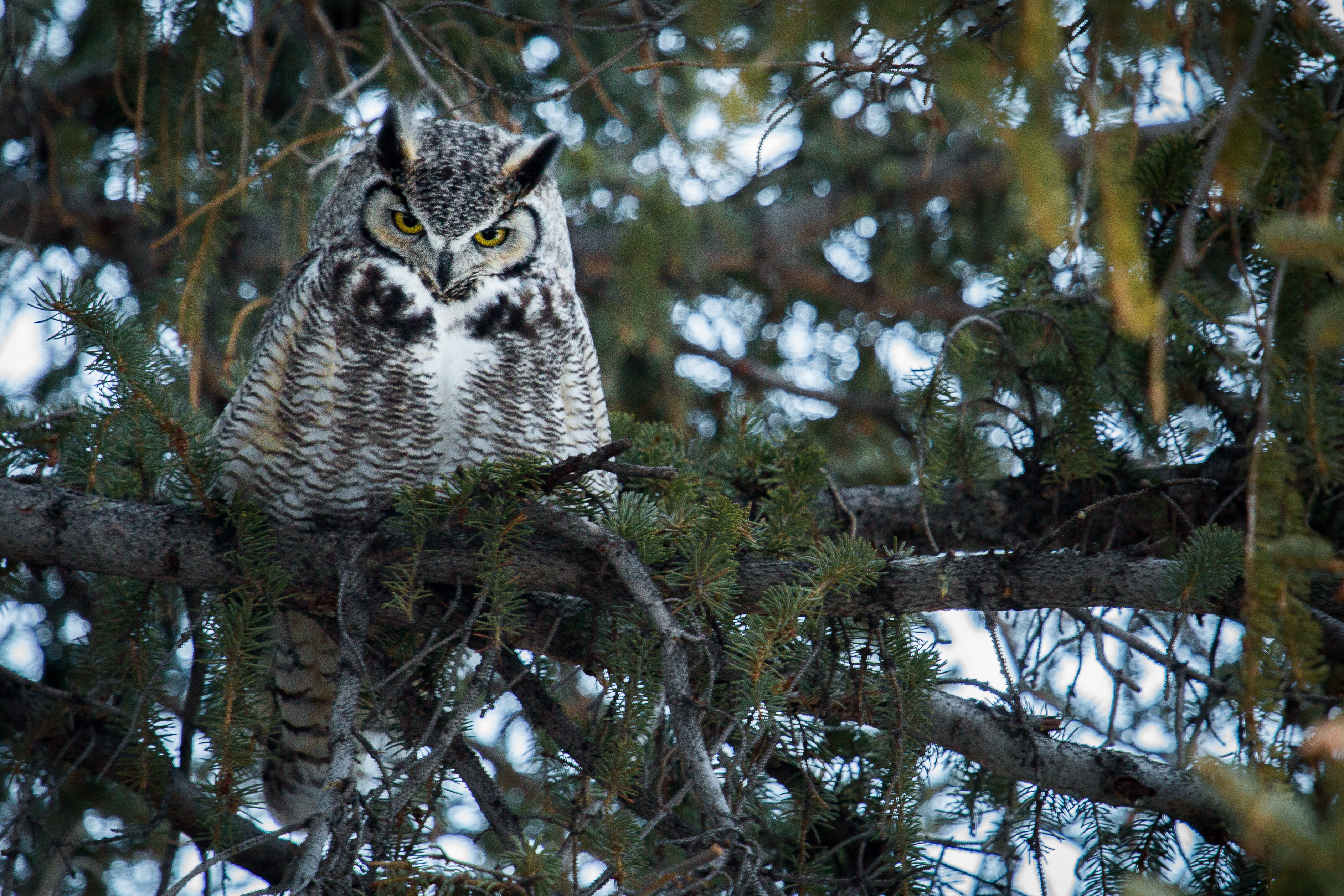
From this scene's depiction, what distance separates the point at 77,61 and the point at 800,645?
3.27 m

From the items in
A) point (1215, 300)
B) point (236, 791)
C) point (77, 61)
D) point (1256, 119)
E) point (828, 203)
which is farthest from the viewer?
point (828, 203)

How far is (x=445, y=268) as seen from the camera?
1.94 m

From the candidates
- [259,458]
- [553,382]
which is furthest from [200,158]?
[553,382]

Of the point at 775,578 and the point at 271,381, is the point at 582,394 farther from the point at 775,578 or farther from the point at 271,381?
the point at 775,578

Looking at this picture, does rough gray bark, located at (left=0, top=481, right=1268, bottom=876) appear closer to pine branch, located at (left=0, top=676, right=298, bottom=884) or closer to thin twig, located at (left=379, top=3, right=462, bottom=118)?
pine branch, located at (left=0, top=676, right=298, bottom=884)

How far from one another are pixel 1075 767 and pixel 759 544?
0.66 m

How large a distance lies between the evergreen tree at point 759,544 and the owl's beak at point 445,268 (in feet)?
0.98

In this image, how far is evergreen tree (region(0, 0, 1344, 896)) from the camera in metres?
0.99

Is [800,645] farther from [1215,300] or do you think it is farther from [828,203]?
[828,203]

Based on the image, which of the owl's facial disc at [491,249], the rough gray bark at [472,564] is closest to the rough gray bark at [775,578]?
the rough gray bark at [472,564]

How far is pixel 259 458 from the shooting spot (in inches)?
75.8

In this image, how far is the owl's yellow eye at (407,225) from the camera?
2016 mm

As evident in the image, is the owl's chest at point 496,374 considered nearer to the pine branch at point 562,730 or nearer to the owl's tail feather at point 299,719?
the pine branch at point 562,730

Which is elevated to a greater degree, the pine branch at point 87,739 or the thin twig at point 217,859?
the pine branch at point 87,739
